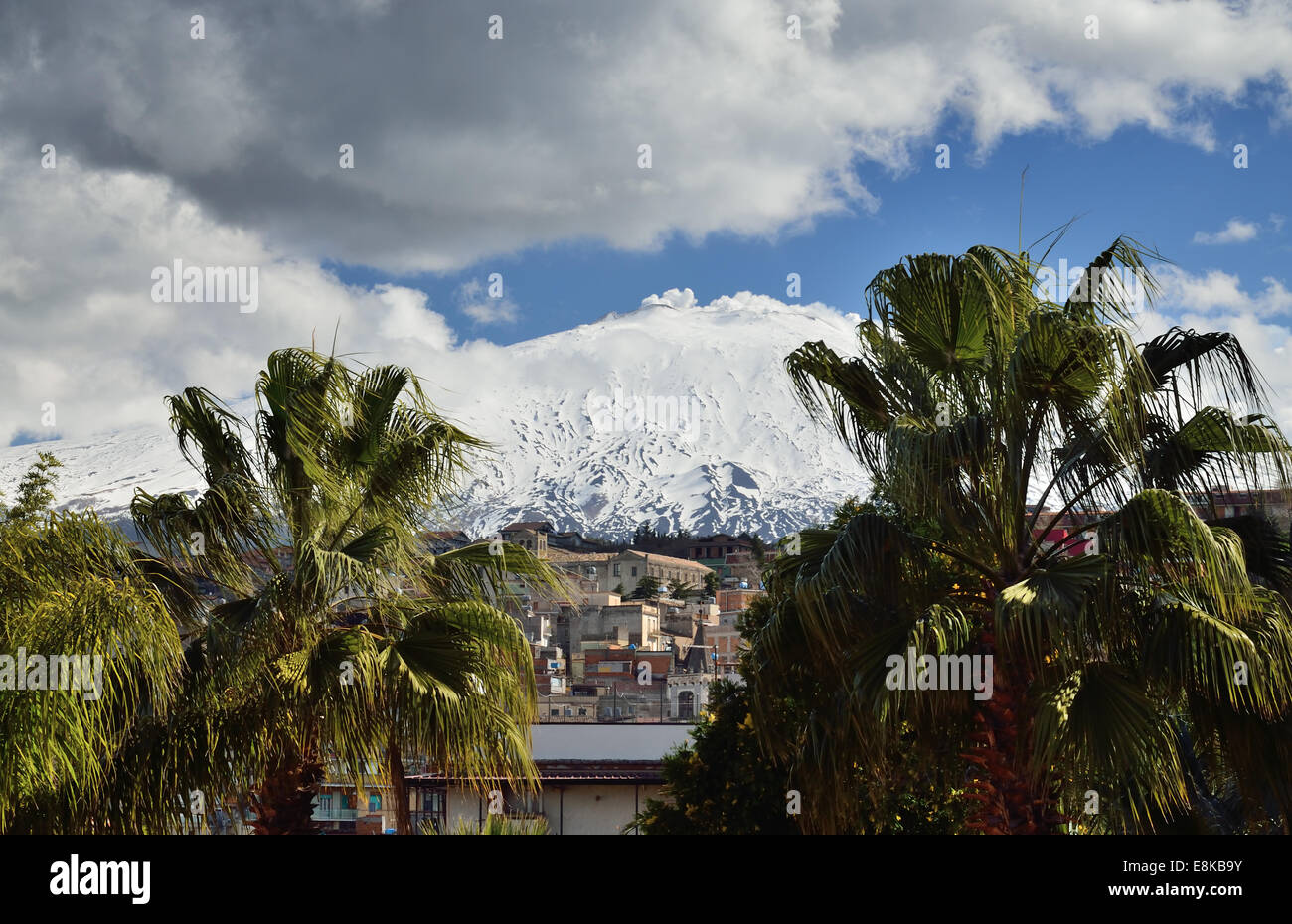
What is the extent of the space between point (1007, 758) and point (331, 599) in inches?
169

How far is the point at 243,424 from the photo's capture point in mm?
8586

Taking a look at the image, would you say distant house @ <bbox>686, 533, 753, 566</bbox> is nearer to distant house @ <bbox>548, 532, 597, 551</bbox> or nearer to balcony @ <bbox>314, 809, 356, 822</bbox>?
distant house @ <bbox>548, 532, 597, 551</bbox>

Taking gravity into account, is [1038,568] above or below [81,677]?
above

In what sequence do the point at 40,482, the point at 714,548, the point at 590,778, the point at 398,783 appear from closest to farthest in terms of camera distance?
the point at 398,783 < the point at 40,482 < the point at 590,778 < the point at 714,548

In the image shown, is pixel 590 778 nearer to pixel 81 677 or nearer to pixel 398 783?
pixel 398 783

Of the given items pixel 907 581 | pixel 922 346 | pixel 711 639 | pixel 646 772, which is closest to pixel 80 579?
pixel 907 581

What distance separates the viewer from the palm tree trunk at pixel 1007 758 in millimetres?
6887

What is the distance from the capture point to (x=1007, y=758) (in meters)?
6.93

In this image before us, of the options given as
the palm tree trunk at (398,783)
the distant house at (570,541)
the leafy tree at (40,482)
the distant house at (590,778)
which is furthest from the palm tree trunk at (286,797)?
the distant house at (570,541)

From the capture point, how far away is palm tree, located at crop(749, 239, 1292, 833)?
602 cm

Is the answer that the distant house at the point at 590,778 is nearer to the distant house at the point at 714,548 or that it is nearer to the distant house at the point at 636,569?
the distant house at the point at 636,569

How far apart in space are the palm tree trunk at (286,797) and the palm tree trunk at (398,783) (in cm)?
57

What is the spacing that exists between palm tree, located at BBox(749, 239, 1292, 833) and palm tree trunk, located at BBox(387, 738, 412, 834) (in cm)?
235

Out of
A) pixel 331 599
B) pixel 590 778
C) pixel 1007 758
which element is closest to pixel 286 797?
pixel 331 599
